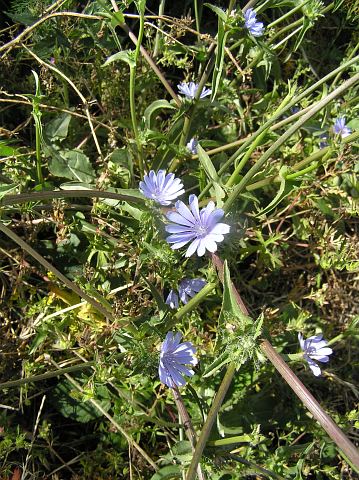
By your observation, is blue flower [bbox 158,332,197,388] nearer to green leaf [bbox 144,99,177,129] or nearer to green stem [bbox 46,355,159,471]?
green stem [bbox 46,355,159,471]

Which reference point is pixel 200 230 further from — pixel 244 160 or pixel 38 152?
pixel 38 152

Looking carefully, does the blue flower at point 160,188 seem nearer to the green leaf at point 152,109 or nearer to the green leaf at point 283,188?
the green leaf at point 283,188

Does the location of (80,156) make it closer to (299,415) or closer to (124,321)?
(124,321)

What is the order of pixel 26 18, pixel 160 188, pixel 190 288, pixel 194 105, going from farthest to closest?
pixel 26 18, pixel 194 105, pixel 190 288, pixel 160 188

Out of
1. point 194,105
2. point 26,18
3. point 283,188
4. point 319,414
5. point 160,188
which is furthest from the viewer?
point 26,18

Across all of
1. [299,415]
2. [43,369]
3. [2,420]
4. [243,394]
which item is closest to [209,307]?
[243,394]

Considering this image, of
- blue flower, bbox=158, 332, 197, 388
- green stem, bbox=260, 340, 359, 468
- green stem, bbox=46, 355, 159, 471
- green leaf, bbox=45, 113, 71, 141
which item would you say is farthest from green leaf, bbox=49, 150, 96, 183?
green stem, bbox=260, 340, 359, 468

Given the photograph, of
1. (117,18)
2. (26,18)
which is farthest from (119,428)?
(26,18)

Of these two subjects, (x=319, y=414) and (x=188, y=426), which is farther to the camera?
(x=188, y=426)
